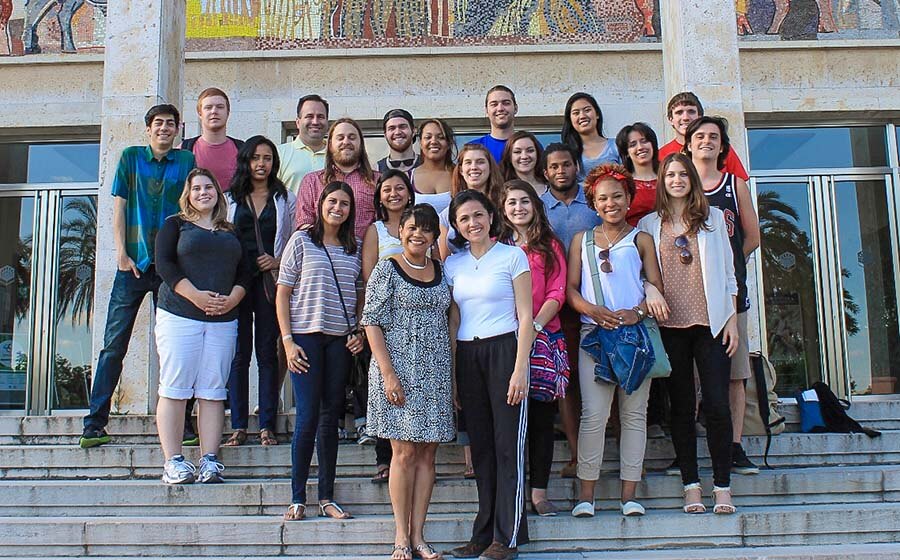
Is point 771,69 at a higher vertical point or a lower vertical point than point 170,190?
higher

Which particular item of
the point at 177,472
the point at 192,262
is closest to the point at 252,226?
the point at 192,262

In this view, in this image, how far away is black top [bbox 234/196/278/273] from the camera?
5648mm

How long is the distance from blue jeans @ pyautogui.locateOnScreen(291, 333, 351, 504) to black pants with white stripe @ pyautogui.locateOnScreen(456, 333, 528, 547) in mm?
744

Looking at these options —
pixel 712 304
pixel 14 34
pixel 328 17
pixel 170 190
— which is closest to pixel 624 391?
pixel 712 304

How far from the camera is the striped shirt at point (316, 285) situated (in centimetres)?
475

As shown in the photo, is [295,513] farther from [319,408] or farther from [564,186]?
[564,186]

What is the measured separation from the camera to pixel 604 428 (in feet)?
15.2

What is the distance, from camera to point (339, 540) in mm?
4492

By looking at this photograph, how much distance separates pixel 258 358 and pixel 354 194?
1266 millimetres

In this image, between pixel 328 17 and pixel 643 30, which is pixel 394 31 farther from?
pixel 643 30

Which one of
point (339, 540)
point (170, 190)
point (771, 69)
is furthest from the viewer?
point (771, 69)

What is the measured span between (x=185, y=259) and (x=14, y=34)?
6917 millimetres

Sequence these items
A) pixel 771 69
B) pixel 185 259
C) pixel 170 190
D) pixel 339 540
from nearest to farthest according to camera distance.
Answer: pixel 339 540 → pixel 185 259 → pixel 170 190 → pixel 771 69

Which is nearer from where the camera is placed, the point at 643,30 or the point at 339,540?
the point at 339,540
